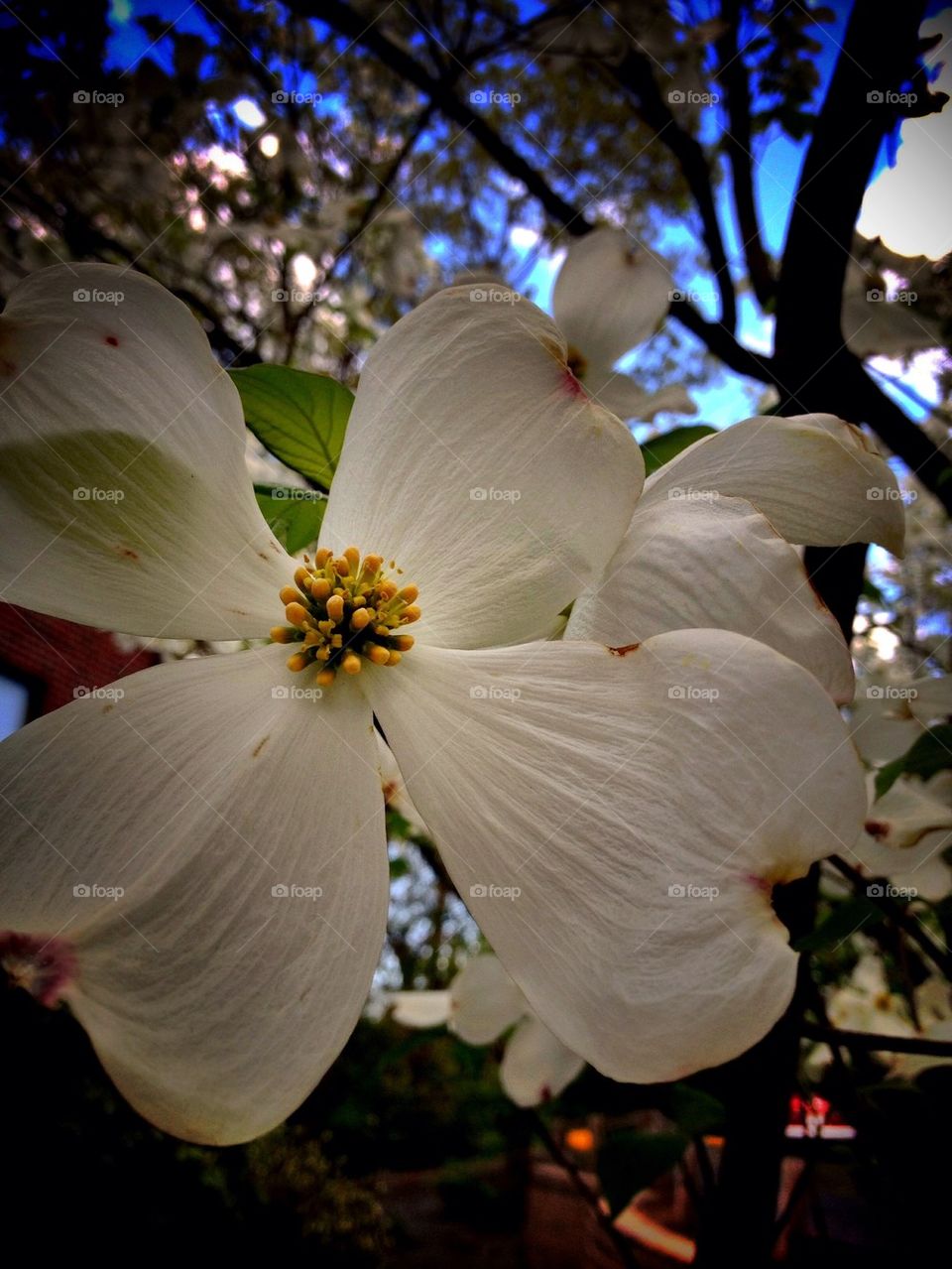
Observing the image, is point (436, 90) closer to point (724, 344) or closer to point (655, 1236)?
point (724, 344)

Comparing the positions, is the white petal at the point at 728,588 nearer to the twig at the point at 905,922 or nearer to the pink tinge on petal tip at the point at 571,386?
the pink tinge on petal tip at the point at 571,386

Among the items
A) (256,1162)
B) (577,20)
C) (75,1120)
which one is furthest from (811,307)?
(256,1162)

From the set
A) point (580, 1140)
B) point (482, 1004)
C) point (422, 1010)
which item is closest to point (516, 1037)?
point (482, 1004)

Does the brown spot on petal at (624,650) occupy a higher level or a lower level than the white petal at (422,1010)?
higher

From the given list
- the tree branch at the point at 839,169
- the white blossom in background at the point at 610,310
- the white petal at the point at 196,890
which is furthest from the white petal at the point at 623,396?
the white petal at the point at 196,890

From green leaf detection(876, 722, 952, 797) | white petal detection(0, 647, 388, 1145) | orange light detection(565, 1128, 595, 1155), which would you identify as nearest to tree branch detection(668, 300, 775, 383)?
green leaf detection(876, 722, 952, 797)

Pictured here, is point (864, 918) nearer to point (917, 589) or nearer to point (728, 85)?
point (728, 85)
